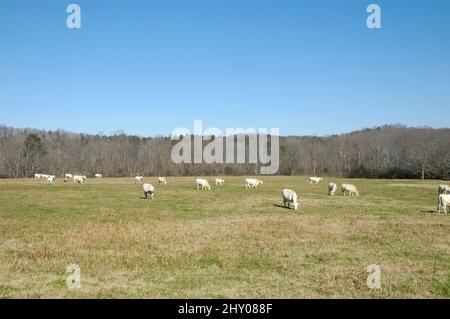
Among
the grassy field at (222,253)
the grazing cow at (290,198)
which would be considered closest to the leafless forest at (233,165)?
the grazing cow at (290,198)

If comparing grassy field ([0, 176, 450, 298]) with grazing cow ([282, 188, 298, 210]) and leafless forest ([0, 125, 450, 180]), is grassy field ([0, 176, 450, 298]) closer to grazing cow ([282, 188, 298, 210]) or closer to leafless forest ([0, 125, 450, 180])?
grazing cow ([282, 188, 298, 210])

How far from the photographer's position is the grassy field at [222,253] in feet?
31.9

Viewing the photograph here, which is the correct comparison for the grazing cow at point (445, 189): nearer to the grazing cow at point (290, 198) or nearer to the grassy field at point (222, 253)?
the grassy field at point (222, 253)

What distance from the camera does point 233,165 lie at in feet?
407

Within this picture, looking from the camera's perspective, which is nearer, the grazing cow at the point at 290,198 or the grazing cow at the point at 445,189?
the grazing cow at the point at 290,198

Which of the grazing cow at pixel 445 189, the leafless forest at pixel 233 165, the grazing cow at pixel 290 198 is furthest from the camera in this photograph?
the leafless forest at pixel 233 165

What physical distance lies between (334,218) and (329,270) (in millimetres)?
11172

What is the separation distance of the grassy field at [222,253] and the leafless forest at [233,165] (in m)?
76.7

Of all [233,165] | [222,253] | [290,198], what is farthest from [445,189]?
[233,165]

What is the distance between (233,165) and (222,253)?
110790 millimetres

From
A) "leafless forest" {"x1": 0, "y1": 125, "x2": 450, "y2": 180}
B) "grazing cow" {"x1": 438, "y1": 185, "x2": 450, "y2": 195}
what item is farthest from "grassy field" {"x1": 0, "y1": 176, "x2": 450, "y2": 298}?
"leafless forest" {"x1": 0, "y1": 125, "x2": 450, "y2": 180}

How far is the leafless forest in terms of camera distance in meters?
96.6

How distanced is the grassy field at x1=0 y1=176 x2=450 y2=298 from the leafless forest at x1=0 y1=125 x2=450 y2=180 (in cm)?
7669

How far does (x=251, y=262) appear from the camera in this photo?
486 inches
